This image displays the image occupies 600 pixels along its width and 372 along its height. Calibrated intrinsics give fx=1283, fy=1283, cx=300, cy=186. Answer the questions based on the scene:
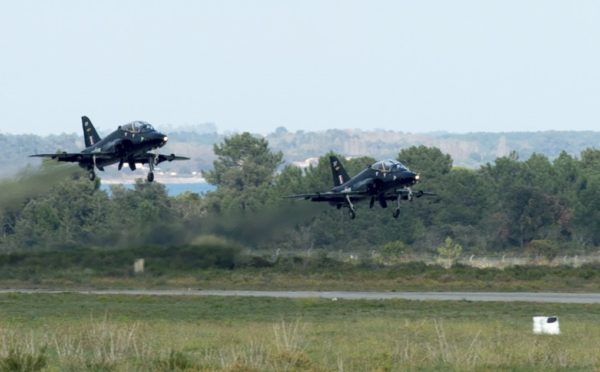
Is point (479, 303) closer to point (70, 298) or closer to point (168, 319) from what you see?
point (168, 319)

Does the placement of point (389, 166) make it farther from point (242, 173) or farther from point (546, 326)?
point (242, 173)

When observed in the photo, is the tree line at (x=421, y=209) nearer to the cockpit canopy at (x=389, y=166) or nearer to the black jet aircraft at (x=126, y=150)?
the cockpit canopy at (x=389, y=166)

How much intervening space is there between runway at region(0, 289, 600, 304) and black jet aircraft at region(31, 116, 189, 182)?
7.47 m

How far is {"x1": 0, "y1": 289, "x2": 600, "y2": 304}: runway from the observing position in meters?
61.8

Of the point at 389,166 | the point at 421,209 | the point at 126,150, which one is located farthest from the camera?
the point at 421,209

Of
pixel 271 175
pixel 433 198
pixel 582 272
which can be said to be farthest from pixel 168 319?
pixel 271 175

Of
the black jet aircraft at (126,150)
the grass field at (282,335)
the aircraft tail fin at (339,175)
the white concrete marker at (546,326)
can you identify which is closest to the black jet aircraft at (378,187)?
the aircraft tail fin at (339,175)

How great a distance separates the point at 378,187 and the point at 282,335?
37.1 m

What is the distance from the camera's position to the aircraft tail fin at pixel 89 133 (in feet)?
270

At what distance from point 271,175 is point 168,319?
100.0 metres

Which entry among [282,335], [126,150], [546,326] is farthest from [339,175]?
[282,335]

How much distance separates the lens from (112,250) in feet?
257

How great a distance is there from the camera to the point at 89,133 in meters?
82.5

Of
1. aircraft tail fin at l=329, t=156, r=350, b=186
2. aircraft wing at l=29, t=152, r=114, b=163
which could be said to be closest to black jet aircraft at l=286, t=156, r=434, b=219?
aircraft tail fin at l=329, t=156, r=350, b=186
